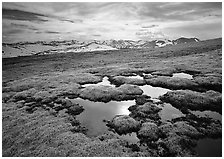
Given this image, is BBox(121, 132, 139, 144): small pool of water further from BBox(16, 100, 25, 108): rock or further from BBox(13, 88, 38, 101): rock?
BBox(13, 88, 38, 101): rock

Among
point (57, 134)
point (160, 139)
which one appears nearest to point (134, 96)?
point (160, 139)

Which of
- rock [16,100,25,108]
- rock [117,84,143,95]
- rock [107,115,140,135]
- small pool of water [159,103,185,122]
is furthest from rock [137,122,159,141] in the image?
rock [16,100,25,108]

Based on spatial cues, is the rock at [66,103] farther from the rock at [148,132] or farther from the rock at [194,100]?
the rock at [194,100]

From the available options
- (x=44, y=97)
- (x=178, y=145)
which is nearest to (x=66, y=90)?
(x=44, y=97)

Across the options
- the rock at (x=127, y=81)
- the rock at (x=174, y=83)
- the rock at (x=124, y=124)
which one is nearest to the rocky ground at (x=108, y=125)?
the rock at (x=124, y=124)

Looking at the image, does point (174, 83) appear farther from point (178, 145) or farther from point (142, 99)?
point (178, 145)
